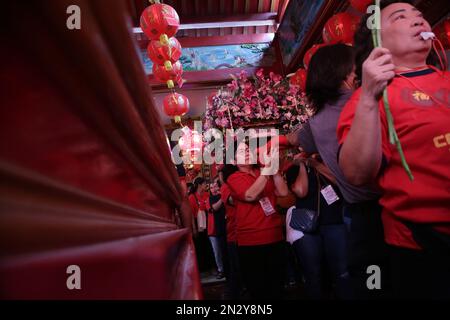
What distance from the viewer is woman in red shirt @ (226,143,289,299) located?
2.45 m

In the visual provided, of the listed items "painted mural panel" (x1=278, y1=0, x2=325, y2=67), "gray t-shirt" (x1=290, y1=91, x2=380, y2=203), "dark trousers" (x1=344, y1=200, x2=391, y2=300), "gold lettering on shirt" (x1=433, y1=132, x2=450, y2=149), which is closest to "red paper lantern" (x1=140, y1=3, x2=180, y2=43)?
"painted mural panel" (x1=278, y1=0, x2=325, y2=67)

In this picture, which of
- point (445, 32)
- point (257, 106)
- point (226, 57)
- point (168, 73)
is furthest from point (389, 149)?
point (226, 57)

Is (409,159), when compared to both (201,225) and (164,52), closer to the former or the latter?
(164,52)

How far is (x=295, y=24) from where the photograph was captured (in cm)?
577

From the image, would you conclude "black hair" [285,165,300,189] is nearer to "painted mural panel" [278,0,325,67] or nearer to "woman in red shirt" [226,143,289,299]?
"woman in red shirt" [226,143,289,299]

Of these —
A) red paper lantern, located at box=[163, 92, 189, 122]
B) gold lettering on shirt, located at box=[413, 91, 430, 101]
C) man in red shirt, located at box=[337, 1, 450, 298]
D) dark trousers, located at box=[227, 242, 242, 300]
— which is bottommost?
dark trousers, located at box=[227, 242, 242, 300]

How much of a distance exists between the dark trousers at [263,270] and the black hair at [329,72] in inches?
52.8

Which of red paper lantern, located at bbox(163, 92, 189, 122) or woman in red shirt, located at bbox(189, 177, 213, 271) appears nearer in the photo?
red paper lantern, located at bbox(163, 92, 189, 122)

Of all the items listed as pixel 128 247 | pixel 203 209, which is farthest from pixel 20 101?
pixel 203 209

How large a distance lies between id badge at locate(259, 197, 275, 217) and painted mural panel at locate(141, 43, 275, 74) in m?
5.23

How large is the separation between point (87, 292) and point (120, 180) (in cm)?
17

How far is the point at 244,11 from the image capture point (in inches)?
288

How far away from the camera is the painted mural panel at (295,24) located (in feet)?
16.3
